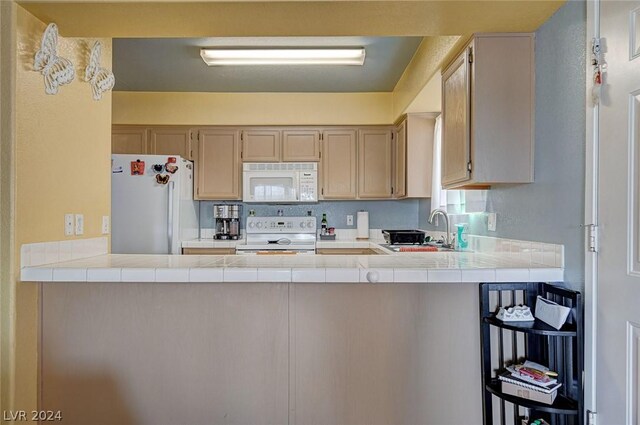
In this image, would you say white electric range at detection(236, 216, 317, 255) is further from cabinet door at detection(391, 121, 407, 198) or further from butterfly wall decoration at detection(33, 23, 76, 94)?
butterfly wall decoration at detection(33, 23, 76, 94)

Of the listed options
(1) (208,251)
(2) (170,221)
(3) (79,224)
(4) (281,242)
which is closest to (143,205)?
(2) (170,221)

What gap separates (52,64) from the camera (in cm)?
164

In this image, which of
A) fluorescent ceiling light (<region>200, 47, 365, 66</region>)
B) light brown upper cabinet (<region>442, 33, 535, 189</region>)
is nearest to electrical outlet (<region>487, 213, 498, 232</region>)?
light brown upper cabinet (<region>442, 33, 535, 189</region>)

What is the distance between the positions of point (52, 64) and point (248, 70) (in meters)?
1.93

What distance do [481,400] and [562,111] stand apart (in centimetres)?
129

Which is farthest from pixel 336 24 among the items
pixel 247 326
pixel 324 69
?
pixel 324 69

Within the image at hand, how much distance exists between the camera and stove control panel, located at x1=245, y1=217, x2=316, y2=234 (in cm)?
420

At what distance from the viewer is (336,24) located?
168cm

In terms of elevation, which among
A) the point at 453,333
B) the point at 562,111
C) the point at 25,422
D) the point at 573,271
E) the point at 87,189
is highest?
the point at 562,111

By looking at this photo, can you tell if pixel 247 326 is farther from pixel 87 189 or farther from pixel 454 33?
pixel 454 33

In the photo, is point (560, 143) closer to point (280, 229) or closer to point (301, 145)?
point (301, 145)

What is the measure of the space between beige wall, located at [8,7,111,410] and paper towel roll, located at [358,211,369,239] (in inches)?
111

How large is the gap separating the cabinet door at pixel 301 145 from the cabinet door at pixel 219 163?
0.53 metres

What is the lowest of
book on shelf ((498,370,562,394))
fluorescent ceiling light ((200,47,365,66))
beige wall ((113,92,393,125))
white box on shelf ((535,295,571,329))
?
book on shelf ((498,370,562,394))
